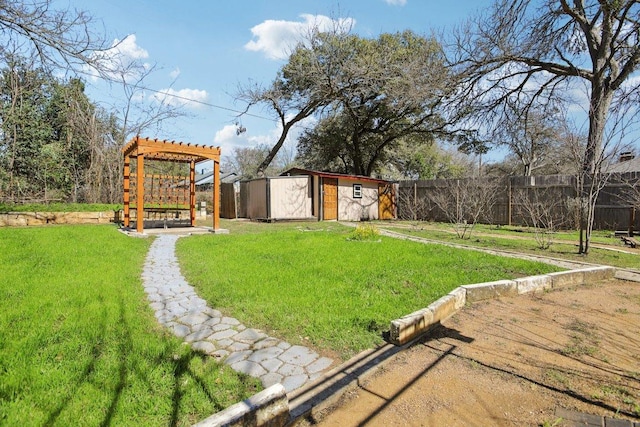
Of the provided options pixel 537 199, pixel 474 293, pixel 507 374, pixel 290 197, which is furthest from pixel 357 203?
pixel 507 374

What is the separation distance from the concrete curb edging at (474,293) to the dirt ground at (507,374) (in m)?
0.10

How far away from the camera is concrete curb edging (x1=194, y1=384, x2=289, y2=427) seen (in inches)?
59.0

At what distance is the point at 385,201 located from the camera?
16.3 metres

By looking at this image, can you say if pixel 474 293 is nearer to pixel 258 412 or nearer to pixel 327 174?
pixel 258 412

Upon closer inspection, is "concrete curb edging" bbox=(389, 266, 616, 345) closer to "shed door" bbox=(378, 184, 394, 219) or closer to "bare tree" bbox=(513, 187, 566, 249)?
"bare tree" bbox=(513, 187, 566, 249)

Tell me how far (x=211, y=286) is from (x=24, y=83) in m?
13.4

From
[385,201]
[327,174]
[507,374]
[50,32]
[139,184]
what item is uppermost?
[50,32]

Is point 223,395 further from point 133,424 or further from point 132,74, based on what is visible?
point 132,74

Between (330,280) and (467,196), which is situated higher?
(467,196)

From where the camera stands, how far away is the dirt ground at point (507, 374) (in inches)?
73.0

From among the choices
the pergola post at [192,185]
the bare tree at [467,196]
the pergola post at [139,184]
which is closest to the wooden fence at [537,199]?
the bare tree at [467,196]

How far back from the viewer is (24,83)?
1183cm

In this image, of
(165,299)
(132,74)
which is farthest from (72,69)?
(165,299)

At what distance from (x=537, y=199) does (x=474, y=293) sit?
9.33 metres
